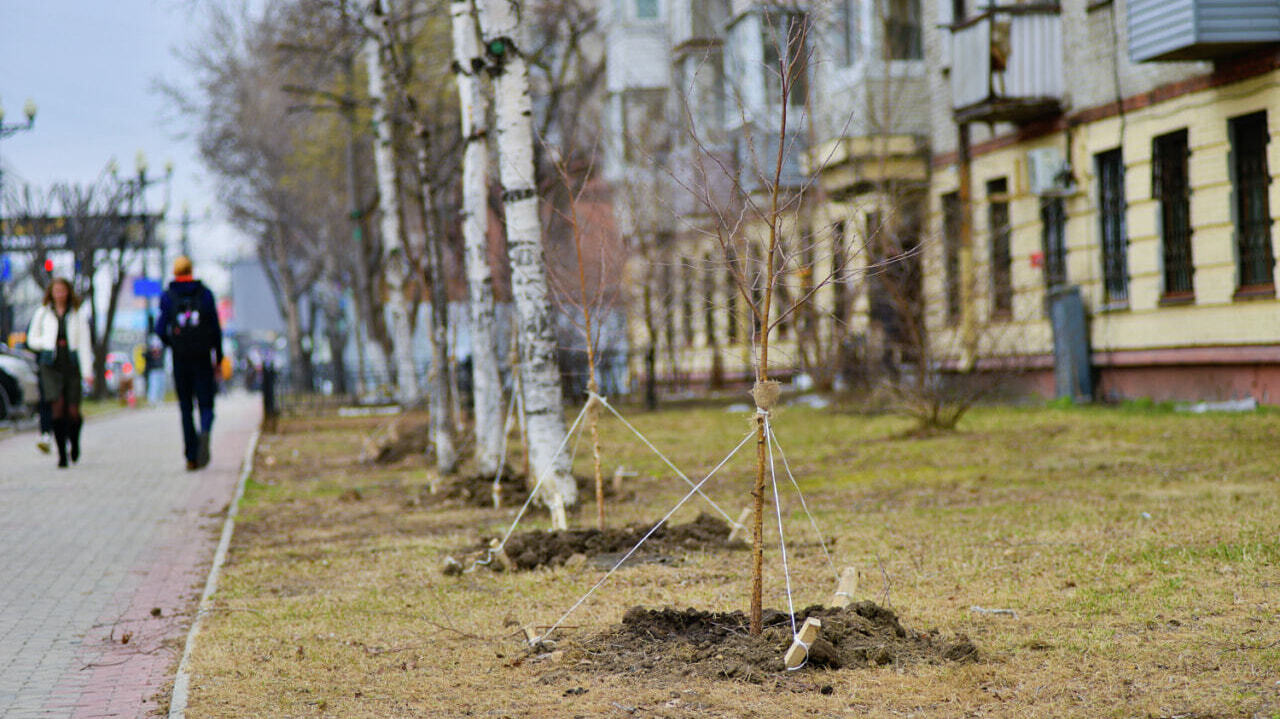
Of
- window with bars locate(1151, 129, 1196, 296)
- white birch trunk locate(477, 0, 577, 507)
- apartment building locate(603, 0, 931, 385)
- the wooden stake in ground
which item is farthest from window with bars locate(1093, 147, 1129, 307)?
the wooden stake in ground

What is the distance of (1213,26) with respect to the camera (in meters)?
15.8

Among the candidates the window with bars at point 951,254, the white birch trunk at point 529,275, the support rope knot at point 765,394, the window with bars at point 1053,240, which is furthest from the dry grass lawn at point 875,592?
the window with bars at point 1053,240

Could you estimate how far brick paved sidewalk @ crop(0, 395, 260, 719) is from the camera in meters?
5.79

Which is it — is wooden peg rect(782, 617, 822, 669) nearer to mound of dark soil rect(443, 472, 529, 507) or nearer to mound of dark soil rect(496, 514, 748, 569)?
mound of dark soil rect(496, 514, 748, 569)

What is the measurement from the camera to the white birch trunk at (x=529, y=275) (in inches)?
401

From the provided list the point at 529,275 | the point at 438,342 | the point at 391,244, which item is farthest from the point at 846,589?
the point at 391,244

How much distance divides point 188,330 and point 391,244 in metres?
11.0

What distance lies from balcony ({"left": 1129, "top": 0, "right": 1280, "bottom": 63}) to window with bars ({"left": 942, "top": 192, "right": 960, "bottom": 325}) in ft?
10.8

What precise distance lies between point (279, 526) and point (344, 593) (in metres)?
3.19

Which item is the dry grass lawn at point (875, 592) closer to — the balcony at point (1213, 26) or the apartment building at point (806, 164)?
the balcony at point (1213, 26)

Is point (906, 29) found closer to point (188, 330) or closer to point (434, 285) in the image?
point (434, 285)

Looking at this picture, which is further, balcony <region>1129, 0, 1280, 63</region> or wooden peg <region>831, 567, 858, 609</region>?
balcony <region>1129, 0, 1280, 63</region>

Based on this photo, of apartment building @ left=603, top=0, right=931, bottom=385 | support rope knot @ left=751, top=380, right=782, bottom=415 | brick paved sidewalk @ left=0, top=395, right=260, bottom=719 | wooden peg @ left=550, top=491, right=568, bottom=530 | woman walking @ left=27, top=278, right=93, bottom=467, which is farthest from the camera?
apartment building @ left=603, top=0, right=931, bottom=385

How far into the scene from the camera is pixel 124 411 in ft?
116
